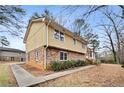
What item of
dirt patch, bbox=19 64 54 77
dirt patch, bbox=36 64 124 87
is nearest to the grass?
dirt patch, bbox=19 64 54 77

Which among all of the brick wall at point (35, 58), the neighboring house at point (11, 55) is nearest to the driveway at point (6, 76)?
the neighboring house at point (11, 55)

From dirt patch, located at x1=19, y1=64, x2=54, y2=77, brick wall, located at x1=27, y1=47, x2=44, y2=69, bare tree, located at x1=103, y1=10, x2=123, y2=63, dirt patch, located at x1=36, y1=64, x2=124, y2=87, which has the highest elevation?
bare tree, located at x1=103, y1=10, x2=123, y2=63

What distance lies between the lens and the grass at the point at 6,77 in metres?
3.92

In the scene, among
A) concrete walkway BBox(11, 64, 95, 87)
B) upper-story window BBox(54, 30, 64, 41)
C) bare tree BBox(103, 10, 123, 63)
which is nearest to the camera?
concrete walkway BBox(11, 64, 95, 87)

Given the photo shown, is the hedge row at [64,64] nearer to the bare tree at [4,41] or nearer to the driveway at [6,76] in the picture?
the driveway at [6,76]

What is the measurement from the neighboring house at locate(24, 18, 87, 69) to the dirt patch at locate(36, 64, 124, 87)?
0.34 m

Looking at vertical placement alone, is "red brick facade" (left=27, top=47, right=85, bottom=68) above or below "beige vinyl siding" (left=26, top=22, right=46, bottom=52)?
below

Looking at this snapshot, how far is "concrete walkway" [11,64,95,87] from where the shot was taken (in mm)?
3881

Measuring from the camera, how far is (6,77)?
4020 millimetres

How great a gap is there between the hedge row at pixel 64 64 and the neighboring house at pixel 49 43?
73 millimetres

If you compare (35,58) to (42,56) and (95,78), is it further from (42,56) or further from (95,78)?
(95,78)

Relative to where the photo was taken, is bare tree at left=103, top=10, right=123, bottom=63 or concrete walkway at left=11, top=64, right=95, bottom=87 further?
bare tree at left=103, top=10, right=123, bottom=63

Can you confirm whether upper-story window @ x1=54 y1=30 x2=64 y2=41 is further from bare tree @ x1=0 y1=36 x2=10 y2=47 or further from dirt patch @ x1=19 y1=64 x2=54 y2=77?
bare tree @ x1=0 y1=36 x2=10 y2=47
